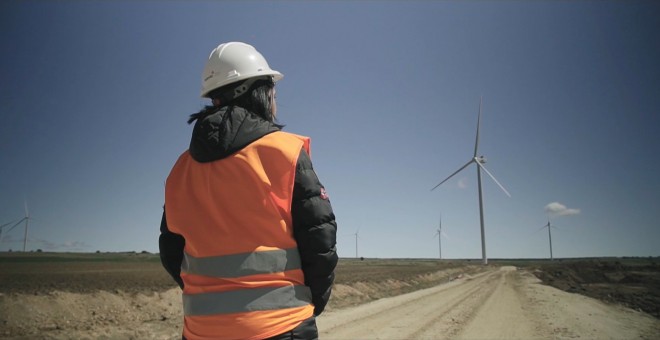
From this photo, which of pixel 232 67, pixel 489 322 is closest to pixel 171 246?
pixel 232 67

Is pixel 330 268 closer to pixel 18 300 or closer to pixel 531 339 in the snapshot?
pixel 531 339

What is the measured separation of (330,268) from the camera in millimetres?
2080

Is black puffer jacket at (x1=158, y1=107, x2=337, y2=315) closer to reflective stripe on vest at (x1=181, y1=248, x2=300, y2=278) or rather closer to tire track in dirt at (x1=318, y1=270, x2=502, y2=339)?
reflective stripe on vest at (x1=181, y1=248, x2=300, y2=278)

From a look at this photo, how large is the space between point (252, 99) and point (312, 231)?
916mm

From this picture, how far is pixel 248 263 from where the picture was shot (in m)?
1.86

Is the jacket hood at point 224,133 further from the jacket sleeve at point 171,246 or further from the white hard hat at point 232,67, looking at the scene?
the jacket sleeve at point 171,246

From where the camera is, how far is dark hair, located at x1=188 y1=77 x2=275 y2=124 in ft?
7.66

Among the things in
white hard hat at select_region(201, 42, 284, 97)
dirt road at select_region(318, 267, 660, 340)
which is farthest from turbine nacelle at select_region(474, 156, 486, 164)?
white hard hat at select_region(201, 42, 284, 97)

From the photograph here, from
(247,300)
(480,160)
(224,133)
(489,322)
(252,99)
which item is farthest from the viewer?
(480,160)

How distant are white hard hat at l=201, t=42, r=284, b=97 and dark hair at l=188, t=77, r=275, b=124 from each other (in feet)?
0.18

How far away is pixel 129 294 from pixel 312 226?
20596mm

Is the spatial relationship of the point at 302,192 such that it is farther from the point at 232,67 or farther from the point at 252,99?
the point at 232,67

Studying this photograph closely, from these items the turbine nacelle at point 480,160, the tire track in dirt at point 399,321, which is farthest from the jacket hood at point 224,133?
the turbine nacelle at point 480,160

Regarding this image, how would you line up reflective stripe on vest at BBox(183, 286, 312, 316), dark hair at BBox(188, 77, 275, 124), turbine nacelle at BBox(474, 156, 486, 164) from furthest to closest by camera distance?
turbine nacelle at BBox(474, 156, 486, 164) < dark hair at BBox(188, 77, 275, 124) < reflective stripe on vest at BBox(183, 286, 312, 316)
